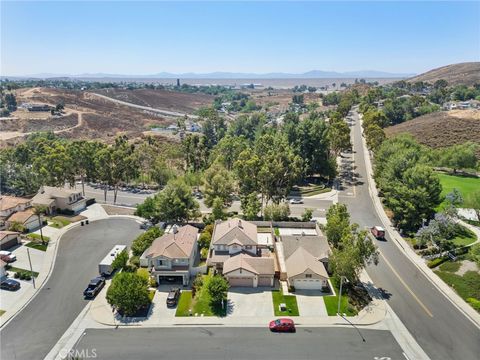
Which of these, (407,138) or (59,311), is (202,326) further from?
(407,138)

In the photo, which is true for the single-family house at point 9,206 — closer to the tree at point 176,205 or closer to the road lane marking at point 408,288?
the tree at point 176,205

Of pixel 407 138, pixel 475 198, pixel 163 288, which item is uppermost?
pixel 407 138

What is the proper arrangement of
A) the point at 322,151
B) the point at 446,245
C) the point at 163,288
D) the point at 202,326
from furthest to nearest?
1. the point at 322,151
2. the point at 446,245
3. the point at 163,288
4. the point at 202,326

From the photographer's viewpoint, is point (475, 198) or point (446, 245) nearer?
point (446, 245)

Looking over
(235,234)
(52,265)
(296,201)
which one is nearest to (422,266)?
(235,234)

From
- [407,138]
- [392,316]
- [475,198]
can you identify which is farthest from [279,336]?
[407,138]

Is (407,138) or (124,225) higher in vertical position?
(407,138)

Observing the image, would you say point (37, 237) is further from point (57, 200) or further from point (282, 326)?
point (282, 326)

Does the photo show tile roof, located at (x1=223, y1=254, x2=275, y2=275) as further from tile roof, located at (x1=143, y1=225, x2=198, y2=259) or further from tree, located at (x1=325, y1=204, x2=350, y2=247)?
tree, located at (x1=325, y1=204, x2=350, y2=247)

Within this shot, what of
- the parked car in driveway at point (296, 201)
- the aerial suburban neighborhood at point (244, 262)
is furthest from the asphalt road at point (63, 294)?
the parked car in driveway at point (296, 201)
